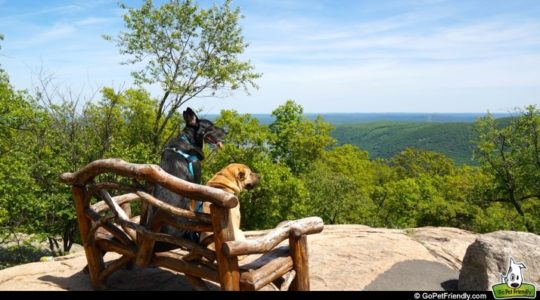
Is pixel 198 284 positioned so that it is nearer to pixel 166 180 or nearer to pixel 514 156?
pixel 166 180

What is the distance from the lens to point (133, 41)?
21.8m

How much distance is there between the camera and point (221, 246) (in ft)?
14.5

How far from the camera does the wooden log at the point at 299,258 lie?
5.19 metres

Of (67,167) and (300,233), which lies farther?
(67,167)

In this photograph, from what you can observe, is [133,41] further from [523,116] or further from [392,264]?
[523,116]

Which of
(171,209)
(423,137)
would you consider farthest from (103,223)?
(423,137)

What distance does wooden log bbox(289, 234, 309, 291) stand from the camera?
519 cm

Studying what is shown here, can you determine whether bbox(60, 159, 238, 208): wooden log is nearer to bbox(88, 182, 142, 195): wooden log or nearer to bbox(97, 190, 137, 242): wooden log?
bbox(88, 182, 142, 195): wooden log

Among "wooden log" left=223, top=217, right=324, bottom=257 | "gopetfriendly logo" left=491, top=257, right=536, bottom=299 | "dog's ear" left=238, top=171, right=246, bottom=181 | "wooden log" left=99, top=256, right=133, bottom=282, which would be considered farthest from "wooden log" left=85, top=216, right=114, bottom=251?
"gopetfriendly logo" left=491, top=257, right=536, bottom=299

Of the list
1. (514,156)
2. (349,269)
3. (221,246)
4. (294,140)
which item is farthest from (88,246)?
(294,140)

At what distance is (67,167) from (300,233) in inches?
682

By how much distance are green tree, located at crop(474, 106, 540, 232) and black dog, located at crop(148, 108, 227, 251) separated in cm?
2252

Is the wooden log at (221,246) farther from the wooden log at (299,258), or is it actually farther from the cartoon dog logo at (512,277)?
the cartoon dog logo at (512,277)

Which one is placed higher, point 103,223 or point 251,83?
point 251,83
